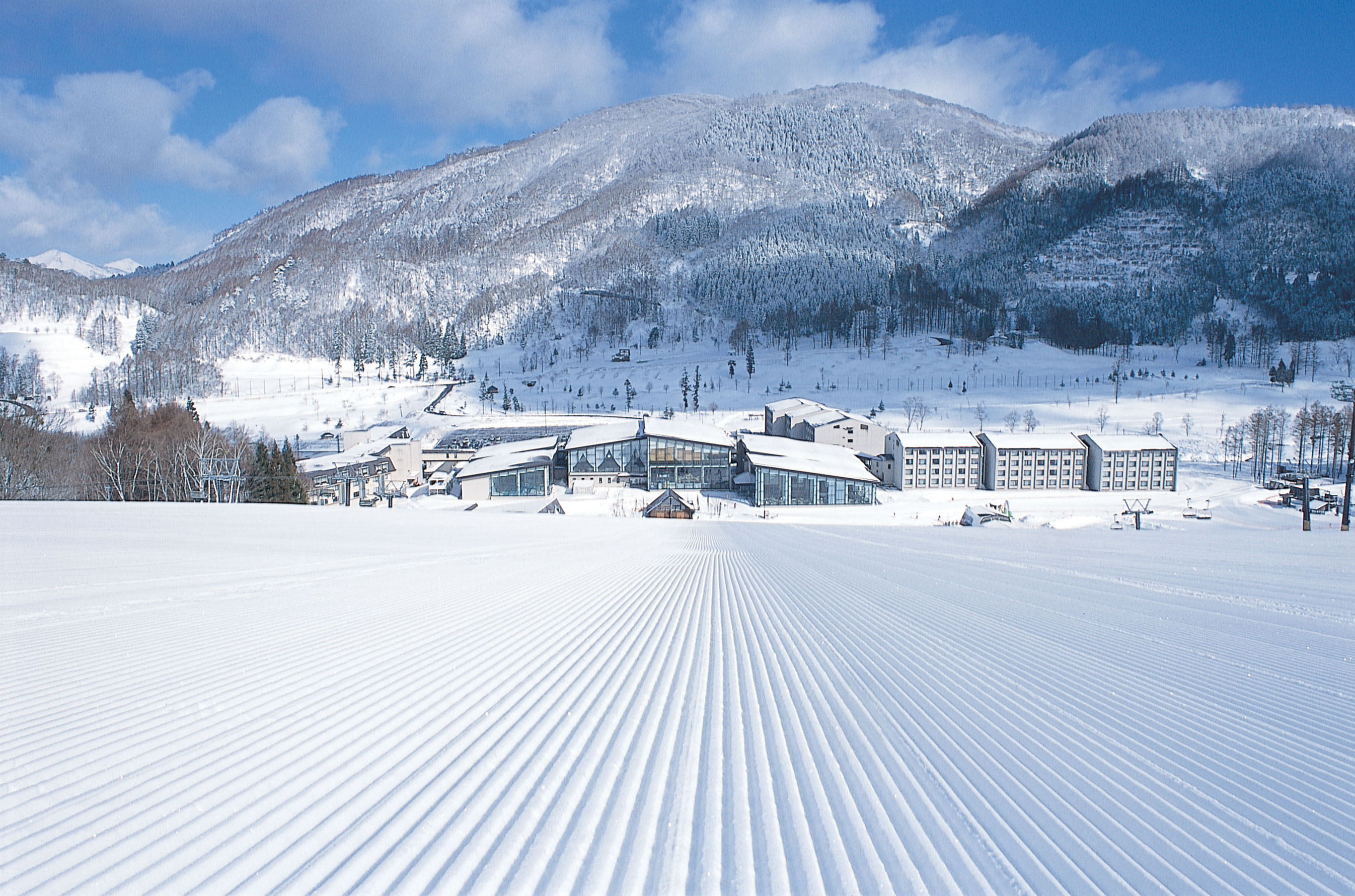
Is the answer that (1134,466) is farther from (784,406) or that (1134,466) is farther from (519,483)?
(519,483)

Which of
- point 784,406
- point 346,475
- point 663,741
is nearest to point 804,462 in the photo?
point 784,406

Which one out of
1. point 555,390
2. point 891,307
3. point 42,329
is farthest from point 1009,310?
point 42,329

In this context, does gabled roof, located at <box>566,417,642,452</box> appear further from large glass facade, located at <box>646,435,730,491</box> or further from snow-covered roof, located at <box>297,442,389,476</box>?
snow-covered roof, located at <box>297,442,389,476</box>

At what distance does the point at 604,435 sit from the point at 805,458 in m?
11.2

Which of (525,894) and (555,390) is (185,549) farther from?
(555,390)

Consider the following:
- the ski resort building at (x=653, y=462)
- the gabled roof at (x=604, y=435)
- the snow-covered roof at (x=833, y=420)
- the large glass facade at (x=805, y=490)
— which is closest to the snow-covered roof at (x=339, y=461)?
the gabled roof at (x=604, y=435)

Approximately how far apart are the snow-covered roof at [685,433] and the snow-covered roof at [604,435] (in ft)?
2.31

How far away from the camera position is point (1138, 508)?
29156 millimetres

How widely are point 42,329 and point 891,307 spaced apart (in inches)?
6125

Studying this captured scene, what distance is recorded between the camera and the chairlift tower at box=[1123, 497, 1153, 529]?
77.6ft

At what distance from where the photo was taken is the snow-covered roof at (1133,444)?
3753 centimetres

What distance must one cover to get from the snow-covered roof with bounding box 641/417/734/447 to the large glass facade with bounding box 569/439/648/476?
1.16 meters

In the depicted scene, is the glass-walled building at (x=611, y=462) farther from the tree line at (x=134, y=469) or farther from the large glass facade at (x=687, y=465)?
the tree line at (x=134, y=469)

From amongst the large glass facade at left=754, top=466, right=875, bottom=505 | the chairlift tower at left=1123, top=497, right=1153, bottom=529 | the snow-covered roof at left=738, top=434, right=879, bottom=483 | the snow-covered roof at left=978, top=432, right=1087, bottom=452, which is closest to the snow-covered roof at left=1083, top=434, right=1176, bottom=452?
the snow-covered roof at left=978, top=432, right=1087, bottom=452
